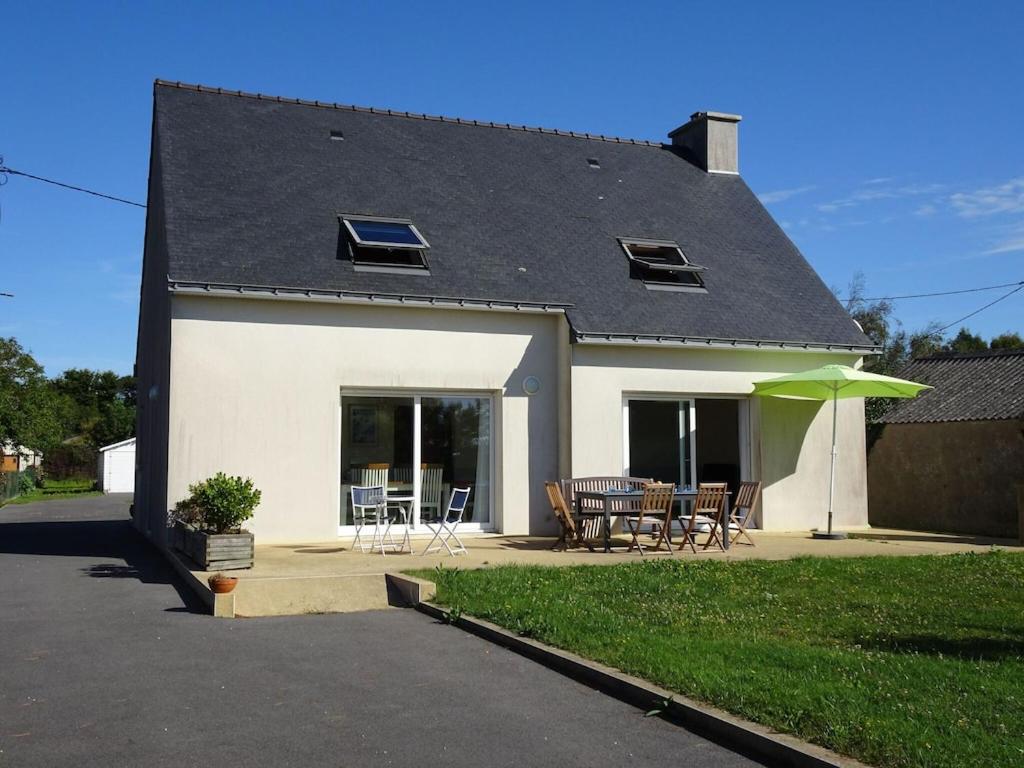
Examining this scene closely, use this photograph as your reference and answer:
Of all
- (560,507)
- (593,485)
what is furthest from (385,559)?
(593,485)

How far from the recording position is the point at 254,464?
1272 cm

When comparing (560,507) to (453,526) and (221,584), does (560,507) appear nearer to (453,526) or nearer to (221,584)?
(453,526)

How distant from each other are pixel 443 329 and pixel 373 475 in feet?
7.22

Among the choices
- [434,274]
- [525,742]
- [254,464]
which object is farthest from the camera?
[434,274]

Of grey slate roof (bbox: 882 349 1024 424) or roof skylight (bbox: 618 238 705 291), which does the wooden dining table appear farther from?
grey slate roof (bbox: 882 349 1024 424)

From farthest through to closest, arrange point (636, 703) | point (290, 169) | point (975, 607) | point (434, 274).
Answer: point (290, 169), point (434, 274), point (975, 607), point (636, 703)

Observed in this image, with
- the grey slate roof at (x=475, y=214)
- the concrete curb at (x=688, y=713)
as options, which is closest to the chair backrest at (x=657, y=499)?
the grey slate roof at (x=475, y=214)

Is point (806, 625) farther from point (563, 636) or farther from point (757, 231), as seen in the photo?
point (757, 231)

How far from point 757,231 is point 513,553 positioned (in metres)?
8.93

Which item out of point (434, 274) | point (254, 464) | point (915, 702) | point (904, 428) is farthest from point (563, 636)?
point (904, 428)

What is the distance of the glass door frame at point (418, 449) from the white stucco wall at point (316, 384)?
112 mm

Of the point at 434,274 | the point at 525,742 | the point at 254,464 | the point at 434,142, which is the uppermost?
the point at 434,142

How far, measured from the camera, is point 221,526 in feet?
35.0

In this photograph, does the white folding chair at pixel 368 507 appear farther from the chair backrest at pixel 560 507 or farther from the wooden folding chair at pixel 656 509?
the wooden folding chair at pixel 656 509
